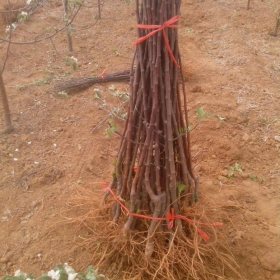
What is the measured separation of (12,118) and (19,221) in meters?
1.22

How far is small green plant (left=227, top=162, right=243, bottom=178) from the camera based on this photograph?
2889 mm

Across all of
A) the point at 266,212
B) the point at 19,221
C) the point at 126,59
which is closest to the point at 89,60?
the point at 126,59

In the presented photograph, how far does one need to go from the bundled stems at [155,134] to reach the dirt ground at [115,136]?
457 mm

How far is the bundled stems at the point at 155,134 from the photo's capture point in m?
1.80

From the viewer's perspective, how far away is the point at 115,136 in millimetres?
3271

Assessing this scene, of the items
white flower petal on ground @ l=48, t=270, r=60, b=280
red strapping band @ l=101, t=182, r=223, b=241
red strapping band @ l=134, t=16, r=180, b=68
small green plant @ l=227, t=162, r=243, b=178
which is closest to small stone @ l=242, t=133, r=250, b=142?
small green plant @ l=227, t=162, r=243, b=178

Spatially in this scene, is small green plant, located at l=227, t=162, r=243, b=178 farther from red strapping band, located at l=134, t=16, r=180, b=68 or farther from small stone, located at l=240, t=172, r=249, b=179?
red strapping band, located at l=134, t=16, r=180, b=68

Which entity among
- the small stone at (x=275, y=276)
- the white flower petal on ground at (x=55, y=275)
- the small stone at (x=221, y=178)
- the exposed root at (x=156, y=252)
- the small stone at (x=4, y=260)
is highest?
the white flower petal on ground at (x=55, y=275)

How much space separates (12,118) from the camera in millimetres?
3438

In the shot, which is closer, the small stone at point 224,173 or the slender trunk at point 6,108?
the small stone at point 224,173

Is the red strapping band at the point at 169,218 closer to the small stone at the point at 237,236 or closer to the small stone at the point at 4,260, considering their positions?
the small stone at the point at 237,236

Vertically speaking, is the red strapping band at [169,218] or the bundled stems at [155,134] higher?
the bundled stems at [155,134]

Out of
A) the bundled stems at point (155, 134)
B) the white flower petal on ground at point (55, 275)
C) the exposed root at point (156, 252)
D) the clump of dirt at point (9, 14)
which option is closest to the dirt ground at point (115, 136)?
the exposed root at point (156, 252)

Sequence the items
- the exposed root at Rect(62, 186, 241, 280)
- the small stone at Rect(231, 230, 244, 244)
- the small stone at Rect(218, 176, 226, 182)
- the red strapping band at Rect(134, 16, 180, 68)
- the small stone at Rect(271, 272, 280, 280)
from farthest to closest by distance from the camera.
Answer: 1. the small stone at Rect(218, 176, 226, 182)
2. the small stone at Rect(231, 230, 244, 244)
3. the small stone at Rect(271, 272, 280, 280)
4. the exposed root at Rect(62, 186, 241, 280)
5. the red strapping band at Rect(134, 16, 180, 68)
